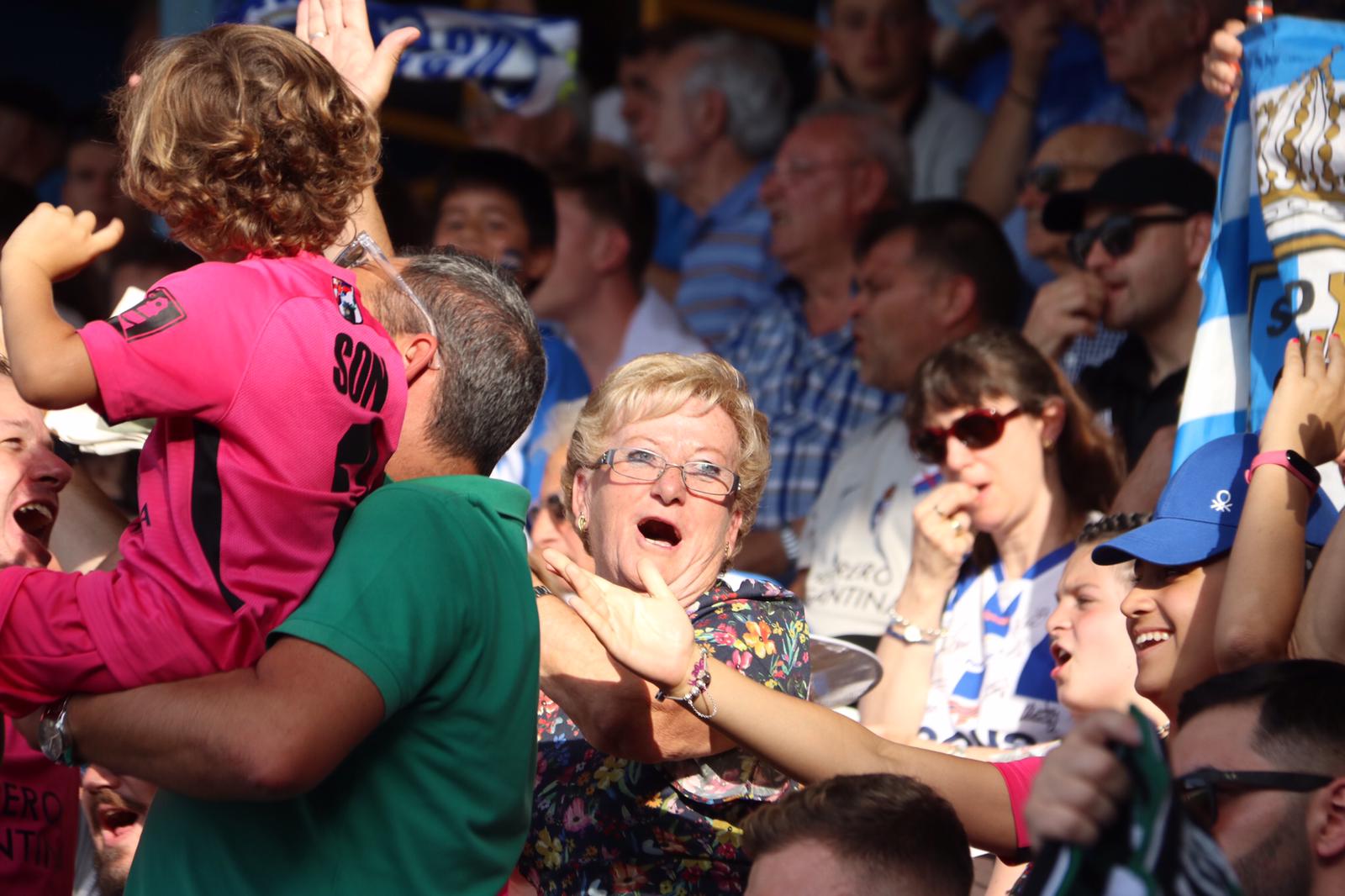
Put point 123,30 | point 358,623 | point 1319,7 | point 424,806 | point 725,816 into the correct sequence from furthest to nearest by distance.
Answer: point 123,30, point 1319,7, point 725,816, point 424,806, point 358,623

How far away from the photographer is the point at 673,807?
2.70m

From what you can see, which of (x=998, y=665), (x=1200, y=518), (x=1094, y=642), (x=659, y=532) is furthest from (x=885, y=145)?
(x=659, y=532)

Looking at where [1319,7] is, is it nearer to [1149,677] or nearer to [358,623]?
[1149,677]

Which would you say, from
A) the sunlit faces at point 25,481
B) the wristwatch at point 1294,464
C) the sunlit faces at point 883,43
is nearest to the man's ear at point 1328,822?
the wristwatch at point 1294,464

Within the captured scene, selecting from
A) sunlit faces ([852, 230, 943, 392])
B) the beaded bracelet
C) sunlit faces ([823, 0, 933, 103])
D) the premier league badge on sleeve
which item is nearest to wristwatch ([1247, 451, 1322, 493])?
the beaded bracelet

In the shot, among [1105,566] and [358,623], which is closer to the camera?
[358,623]

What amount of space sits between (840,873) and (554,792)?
0.79m

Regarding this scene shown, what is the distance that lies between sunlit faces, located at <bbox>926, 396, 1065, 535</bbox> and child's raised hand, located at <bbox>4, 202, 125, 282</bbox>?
2620mm

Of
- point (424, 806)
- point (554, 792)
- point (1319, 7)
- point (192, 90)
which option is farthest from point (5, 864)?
point (1319, 7)

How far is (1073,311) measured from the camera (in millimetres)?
4820

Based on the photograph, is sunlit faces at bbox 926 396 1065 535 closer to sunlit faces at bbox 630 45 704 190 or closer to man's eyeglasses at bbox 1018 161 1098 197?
man's eyeglasses at bbox 1018 161 1098 197

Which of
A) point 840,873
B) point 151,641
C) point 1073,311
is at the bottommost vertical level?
point 840,873

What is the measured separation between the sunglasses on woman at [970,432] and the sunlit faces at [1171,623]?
1.29 meters

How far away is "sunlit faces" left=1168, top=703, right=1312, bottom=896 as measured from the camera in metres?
2.15
